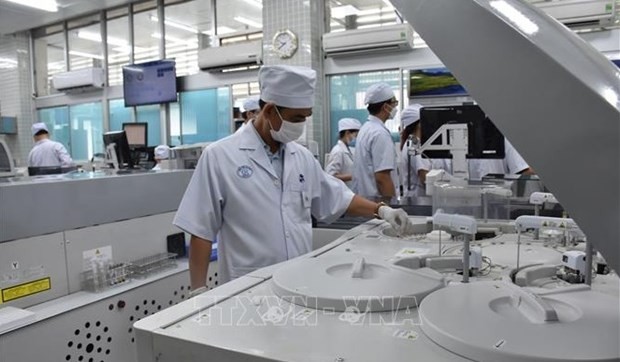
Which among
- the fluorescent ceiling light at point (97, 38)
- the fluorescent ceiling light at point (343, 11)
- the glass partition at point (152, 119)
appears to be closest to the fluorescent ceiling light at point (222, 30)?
the glass partition at point (152, 119)

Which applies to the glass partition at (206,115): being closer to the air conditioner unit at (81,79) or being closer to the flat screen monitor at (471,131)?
the air conditioner unit at (81,79)

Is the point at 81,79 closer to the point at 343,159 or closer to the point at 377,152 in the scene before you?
the point at 343,159

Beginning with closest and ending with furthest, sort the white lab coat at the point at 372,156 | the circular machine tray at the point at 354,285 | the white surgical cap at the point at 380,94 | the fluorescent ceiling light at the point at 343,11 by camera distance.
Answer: the circular machine tray at the point at 354,285 < the white lab coat at the point at 372,156 < the white surgical cap at the point at 380,94 < the fluorescent ceiling light at the point at 343,11

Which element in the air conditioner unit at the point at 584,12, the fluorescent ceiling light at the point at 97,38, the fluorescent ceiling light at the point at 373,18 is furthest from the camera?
the fluorescent ceiling light at the point at 97,38

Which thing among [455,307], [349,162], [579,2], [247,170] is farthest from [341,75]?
[455,307]

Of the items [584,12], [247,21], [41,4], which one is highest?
[41,4]

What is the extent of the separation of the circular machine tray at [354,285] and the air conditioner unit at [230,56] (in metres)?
5.00

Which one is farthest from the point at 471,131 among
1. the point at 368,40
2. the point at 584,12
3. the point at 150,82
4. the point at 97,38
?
the point at 97,38

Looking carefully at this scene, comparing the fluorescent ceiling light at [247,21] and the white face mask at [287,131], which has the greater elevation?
the fluorescent ceiling light at [247,21]

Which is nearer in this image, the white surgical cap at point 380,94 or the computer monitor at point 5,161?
the computer monitor at point 5,161

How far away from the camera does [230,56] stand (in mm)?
5887

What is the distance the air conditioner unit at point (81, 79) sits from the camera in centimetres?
729

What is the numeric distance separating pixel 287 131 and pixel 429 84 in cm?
368

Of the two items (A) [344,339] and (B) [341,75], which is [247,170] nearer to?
(A) [344,339]
